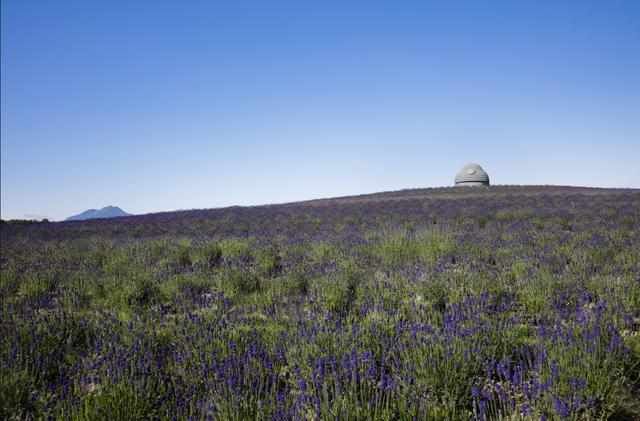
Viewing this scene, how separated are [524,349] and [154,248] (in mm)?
6596

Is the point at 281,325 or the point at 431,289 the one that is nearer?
the point at 281,325

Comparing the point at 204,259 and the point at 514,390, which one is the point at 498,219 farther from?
the point at 514,390

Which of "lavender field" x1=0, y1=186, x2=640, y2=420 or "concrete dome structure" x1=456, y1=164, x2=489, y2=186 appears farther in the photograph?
"concrete dome structure" x1=456, y1=164, x2=489, y2=186

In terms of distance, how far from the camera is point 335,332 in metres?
2.54

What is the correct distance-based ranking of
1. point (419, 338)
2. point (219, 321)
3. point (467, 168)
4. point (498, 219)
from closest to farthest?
point (419, 338) → point (219, 321) → point (498, 219) → point (467, 168)

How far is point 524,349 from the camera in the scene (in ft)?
8.60

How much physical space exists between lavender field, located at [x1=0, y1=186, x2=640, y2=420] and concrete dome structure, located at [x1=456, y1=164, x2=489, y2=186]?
29881 millimetres

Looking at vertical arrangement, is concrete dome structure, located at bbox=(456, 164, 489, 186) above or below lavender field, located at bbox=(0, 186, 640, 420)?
above

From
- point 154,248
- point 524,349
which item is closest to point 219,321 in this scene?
point 524,349

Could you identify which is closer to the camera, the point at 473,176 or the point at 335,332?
the point at 335,332

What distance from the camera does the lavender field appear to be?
6.28ft

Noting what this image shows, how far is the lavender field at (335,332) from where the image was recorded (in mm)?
1914

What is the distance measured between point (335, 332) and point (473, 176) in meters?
35.9

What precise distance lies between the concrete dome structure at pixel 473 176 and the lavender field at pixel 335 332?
29.9 m
